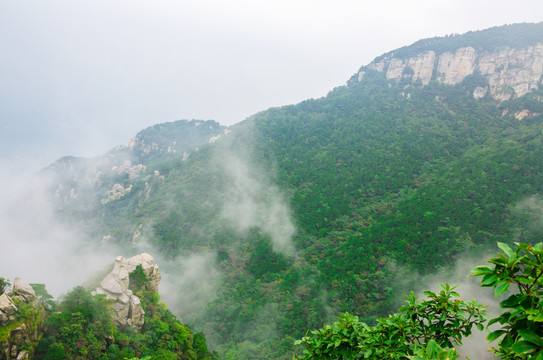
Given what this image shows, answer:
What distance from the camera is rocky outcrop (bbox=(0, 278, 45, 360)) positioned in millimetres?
18062

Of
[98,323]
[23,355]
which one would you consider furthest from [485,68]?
[23,355]

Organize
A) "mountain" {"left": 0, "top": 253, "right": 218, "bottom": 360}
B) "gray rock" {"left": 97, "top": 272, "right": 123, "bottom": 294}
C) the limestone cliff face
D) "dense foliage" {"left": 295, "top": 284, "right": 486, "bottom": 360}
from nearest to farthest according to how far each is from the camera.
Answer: "dense foliage" {"left": 295, "top": 284, "right": 486, "bottom": 360}, "mountain" {"left": 0, "top": 253, "right": 218, "bottom": 360}, "gray rock" {"left": 97, "top": 272, "right": 123, "bottom": 294}, the limestone cliff face

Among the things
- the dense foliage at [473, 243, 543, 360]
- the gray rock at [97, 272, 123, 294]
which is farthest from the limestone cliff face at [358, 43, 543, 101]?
the gray rock at [97, 272, 123, 294]

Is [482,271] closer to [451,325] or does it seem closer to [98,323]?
[451,325]

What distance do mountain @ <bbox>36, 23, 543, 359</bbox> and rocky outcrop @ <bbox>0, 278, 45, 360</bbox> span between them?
28885mm

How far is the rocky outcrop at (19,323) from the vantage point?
711 inches

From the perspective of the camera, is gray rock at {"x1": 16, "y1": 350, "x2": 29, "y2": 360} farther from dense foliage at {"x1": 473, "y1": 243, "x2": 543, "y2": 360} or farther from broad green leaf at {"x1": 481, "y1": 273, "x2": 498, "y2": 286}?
broad green leaf at {"x1": 481, "y1": 273, "x2": 498, "y2": 286}

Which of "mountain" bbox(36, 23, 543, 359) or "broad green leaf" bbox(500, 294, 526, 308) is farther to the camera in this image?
"mountain" bbox(36, 23, 543, 359)

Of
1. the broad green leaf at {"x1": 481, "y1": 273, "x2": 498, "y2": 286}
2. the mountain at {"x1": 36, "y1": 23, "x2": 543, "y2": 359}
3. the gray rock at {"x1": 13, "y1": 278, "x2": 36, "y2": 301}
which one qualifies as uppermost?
the mountain at {"x1": 36, "y1": 23, "x2": 543, "y2": 359}

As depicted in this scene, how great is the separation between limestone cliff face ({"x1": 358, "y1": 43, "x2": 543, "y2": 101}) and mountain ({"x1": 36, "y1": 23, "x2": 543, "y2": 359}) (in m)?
0.53

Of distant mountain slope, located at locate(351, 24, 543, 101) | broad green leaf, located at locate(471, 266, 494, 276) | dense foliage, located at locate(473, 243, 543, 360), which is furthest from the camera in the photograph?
distant mountain slope, located at locate(351, 24, 543, 101)

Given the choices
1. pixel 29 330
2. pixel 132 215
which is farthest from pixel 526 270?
pixel 132 215

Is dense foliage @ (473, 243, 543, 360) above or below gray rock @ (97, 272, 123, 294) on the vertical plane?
below

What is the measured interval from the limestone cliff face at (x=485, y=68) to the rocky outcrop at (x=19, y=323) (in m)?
117
